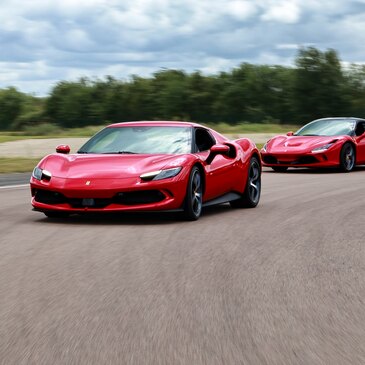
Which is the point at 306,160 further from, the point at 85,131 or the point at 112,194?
the point at 85,131

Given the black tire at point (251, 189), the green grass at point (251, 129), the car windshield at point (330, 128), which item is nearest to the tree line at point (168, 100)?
the green grass at point (251, 129)

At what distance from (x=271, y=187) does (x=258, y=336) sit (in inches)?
410

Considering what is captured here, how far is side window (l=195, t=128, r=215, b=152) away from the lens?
1076cm

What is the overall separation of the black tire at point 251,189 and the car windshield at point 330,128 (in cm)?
899

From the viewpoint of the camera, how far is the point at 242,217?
10.5 m

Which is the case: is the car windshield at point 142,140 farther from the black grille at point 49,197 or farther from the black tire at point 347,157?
the black tire at point 347,157

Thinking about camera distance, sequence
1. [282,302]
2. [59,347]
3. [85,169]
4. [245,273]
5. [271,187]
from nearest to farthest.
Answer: [59,347] < [282,302] < [245,273] < [85,169] < [271,187]

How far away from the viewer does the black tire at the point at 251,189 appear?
11523 mm

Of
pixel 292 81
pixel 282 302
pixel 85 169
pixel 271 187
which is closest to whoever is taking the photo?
pixel 282 302

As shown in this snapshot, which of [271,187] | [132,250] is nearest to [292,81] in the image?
[271,187]

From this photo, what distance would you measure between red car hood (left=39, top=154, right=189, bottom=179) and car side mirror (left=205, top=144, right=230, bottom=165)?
1.83ft

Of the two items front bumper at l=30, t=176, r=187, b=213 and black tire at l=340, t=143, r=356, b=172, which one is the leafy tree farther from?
front bumper at l=30, t=176, r=187, b=213

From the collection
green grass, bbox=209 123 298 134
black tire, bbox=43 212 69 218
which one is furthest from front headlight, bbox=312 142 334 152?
green grass, bbox=209 123 298 134

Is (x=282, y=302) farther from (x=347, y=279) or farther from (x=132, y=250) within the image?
(x=132, y=250)
